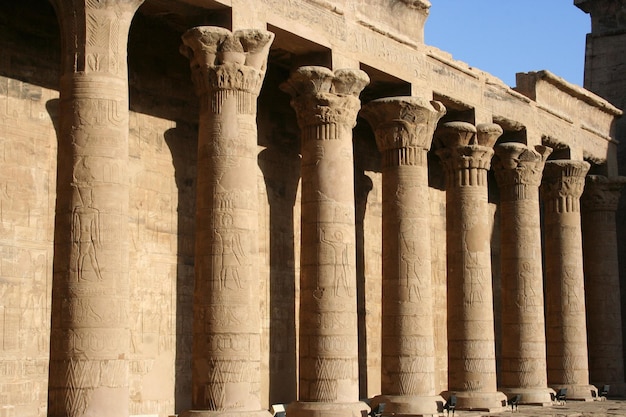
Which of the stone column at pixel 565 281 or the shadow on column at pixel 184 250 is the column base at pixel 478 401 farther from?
the shadow on column at pixel 184 250

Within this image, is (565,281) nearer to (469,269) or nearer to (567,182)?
(567,182)

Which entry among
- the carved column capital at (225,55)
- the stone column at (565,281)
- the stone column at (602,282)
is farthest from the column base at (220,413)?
the stone column at (602,282)

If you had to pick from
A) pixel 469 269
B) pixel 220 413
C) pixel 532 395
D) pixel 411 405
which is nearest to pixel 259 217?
pixel 411 405

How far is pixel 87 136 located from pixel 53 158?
15.2ft

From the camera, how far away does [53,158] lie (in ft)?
61.4

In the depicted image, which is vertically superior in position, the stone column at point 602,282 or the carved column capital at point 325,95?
the carved column capital at point 325,95

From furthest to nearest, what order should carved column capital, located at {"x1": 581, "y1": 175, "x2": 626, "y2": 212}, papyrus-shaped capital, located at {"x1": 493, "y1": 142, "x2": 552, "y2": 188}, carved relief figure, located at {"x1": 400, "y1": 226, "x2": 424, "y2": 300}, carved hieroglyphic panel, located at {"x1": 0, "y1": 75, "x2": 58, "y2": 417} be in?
1. carved column capital, located at {"x1": 581, "y1": 175, "x2": 626, "y2": 212}
2. papyrus-shaped capital, located at {"x1": 493, "y1": 142, "x2": 552, "y2": 188}
3. carved relief figure, located at {"x1": 400, "y1": 226, "x2": 424, "y2": 300}
4. carved hieroglyphic panel, located at {"x1": 0, "y1": 75, "x2": 58, "y2": 417}

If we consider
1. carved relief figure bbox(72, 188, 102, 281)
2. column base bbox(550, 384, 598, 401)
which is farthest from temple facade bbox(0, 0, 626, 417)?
column base bbox(550, 384, 598, 401)

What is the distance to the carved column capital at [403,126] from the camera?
2291 cm

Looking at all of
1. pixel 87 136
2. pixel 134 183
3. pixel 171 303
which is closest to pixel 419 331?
pixel 171 303

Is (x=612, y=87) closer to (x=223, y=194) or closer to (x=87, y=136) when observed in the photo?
(x=223, y=194)

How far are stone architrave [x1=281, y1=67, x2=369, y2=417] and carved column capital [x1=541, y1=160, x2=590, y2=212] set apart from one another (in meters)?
11.9

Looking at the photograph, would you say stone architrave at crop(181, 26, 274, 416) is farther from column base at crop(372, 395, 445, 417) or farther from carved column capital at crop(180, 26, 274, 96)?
column base at crop(372, 395, 445, 417)

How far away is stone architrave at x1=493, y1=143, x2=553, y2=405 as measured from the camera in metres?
27.3
